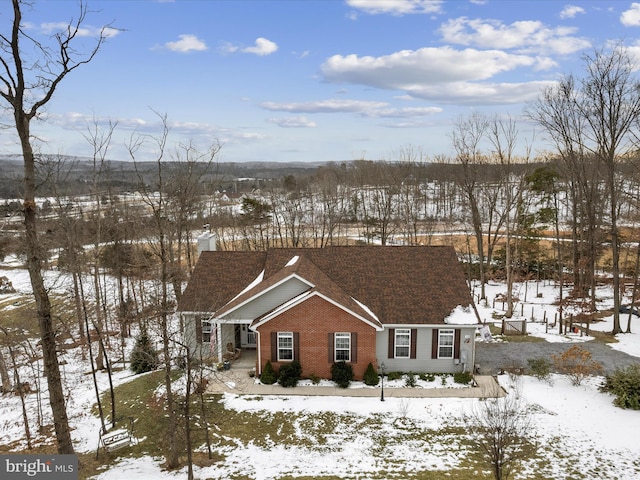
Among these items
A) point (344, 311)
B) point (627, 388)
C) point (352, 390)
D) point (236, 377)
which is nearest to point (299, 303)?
point (344, 311)

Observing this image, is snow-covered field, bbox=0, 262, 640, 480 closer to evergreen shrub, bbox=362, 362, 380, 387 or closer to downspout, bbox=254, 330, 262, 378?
evergreen shrub, bbox=362, 362, 380, 387

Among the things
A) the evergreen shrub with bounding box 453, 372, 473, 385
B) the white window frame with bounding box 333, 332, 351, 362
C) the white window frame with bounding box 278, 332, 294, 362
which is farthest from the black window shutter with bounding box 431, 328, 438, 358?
the white window frame with bounding box 278, 332, 294, 362

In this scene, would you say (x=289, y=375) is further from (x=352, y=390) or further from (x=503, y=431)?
(x=503, y=431)

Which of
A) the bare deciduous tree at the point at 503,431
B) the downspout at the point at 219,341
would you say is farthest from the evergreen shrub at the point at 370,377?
the downspout at the point at 219,341

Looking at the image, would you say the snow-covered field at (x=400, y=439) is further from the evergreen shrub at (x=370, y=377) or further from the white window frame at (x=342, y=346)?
the white window frame at (x=342, y=346)

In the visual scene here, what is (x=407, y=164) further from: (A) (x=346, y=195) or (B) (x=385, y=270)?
(B) (x=385, y=270)

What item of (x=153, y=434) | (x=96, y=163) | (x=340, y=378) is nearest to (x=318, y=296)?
(x=340, y=378)
